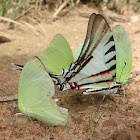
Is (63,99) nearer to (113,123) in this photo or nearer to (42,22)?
(113,123)

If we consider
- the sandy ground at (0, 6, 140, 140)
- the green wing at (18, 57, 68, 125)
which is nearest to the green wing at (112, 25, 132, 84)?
the sandy ground at (0, 6, 140, 140)

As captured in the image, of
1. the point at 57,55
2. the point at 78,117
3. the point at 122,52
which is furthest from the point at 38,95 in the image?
the point at 122,52

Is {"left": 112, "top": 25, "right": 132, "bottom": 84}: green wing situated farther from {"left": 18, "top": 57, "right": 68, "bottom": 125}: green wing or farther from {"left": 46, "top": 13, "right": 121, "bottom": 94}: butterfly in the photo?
{"left": 18, "top": 57, "right": 68, "bottom": 125}: green wing

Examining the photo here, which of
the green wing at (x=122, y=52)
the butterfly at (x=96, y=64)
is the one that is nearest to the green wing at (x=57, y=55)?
the butterfly at (x=96, y=64)

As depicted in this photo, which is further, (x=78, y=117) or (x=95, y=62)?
(x=78, y=117)

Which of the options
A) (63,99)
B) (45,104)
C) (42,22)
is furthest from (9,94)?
(42,22)

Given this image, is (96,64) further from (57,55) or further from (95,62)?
(57,55)

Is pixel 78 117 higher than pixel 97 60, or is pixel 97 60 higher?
pixel 97 60

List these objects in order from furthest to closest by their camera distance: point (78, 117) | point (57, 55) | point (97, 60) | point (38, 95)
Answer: point (57, 55)
point (78, 117)
point (97, 60)
point (38, 95)
